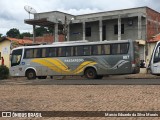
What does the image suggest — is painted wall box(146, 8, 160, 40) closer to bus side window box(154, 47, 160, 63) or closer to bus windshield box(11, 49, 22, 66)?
bus side window box(154, 47, 160, 63)

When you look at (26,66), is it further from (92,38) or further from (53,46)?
(92,38)

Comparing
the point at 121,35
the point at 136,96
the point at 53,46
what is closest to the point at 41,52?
the point at 53,46

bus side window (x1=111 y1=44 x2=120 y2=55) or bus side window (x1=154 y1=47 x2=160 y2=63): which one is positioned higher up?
bus side window (x1=111 y1=44 x2=120 y2=55)

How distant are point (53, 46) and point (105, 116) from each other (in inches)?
774

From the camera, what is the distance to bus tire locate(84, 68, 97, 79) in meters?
25.9

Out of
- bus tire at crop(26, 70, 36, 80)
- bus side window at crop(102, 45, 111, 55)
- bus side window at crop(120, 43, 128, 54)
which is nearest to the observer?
bus side window at crop(120, 43, 128, 54)

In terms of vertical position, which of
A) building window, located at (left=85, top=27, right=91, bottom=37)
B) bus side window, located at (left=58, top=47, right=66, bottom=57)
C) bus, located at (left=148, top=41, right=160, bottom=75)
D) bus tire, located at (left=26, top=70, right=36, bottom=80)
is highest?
building window, located at (left=85, top=27, right=91, bottom=37)

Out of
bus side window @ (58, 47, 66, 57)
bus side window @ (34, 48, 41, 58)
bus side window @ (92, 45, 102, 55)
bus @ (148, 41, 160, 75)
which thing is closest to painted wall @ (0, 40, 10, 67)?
bus side window @ (34, 48, 41, 58)

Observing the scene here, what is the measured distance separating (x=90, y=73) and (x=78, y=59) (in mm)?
1443

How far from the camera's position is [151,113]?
8.52 metres

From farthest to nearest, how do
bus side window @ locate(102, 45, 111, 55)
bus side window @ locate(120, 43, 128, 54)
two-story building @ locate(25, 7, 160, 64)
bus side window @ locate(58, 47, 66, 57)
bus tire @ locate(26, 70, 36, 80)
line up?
two-story building @ locate(25, 7, 160, 64) < bus tire @ locate(26, 70, 36, 80) < bus side window @ locate(58, 47, 66, 57) < bus side window @ locate(102, 45, 111, 55) < bus side window @ locate(120, 43, 128, 54)

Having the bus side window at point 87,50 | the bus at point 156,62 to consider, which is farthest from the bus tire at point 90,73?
the bus at point 156,62

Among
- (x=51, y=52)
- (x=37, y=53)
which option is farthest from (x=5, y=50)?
(x=51, y=52)

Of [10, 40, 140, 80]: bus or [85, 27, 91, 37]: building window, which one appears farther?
[85, 27, 91, 37]: building window
